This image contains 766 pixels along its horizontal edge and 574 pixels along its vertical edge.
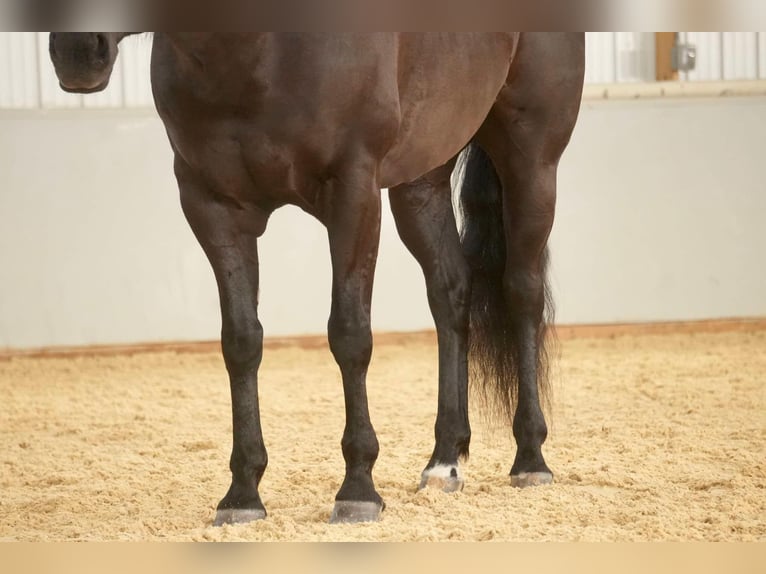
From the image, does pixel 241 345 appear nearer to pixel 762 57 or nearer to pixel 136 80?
pixel 136 80

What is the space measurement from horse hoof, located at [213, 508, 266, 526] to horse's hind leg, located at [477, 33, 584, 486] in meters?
1.08

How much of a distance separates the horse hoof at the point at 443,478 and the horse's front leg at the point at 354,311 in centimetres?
56

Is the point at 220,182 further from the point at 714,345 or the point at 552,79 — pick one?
the point at 714,345

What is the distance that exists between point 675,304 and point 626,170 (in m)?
1.05

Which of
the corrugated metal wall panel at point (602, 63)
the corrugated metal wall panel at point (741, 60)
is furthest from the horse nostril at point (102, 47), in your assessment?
the corrugated metal wall panel at point (741, 60)

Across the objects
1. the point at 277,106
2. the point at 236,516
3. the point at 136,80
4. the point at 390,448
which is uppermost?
the point at 136,80

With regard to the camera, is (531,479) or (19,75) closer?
(531,479)

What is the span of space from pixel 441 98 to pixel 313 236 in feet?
14.6

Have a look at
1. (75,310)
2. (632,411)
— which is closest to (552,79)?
(632,411)

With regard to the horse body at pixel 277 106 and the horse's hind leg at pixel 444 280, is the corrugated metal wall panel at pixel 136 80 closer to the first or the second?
the horse's hind leg at pixel 444 280

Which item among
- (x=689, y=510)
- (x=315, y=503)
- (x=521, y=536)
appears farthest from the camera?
(x=315, y=503)

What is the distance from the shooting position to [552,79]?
3438mm

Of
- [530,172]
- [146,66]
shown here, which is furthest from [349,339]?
[146,66]

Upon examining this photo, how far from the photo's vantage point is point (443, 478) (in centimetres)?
319
